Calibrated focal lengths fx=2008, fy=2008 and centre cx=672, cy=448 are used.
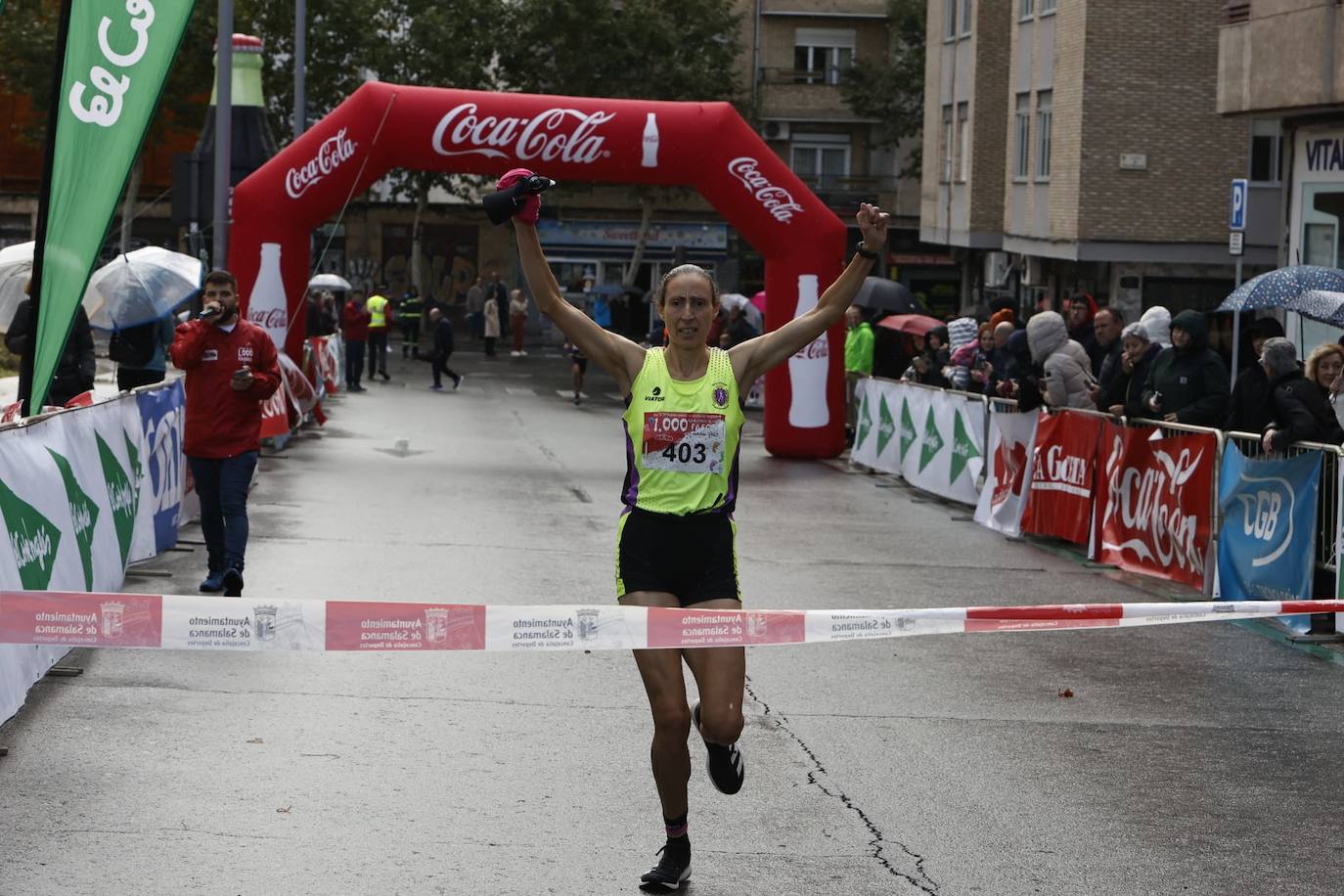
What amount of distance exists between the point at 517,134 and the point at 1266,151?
17.6m

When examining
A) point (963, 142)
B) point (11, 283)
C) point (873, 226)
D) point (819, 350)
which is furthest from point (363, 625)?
point (963, 142)

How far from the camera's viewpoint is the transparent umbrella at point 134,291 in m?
14.5

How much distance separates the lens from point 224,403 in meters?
11.0

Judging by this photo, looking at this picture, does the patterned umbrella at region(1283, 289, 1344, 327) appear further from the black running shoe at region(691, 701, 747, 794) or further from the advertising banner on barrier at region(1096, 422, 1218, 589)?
the black running shoe at region(691, 701, 747, 794)

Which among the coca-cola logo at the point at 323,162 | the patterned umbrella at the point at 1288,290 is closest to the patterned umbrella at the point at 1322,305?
the patterned umbrella at the point at 1288,290

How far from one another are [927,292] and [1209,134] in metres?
27.2

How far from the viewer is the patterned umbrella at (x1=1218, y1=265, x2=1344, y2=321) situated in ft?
50.1

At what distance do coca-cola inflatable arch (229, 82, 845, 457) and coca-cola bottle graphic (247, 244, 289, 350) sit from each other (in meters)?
0.02

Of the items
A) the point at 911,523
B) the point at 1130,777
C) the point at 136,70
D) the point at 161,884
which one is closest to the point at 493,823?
the point at 161,884

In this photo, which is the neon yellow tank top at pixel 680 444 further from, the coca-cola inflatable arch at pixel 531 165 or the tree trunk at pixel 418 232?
the tree trunk at pixel 418 232

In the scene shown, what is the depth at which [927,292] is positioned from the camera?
6247 cm

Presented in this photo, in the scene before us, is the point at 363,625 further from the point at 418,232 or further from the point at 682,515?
the point at 418,232

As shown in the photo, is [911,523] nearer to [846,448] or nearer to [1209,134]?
[846,448]

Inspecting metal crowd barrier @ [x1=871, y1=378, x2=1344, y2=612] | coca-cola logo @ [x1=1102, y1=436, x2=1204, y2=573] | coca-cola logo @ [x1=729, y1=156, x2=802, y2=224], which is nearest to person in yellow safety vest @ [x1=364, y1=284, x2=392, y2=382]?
coca-cola logo @ [x1=729, y1=156, x2=802, y2=224]
